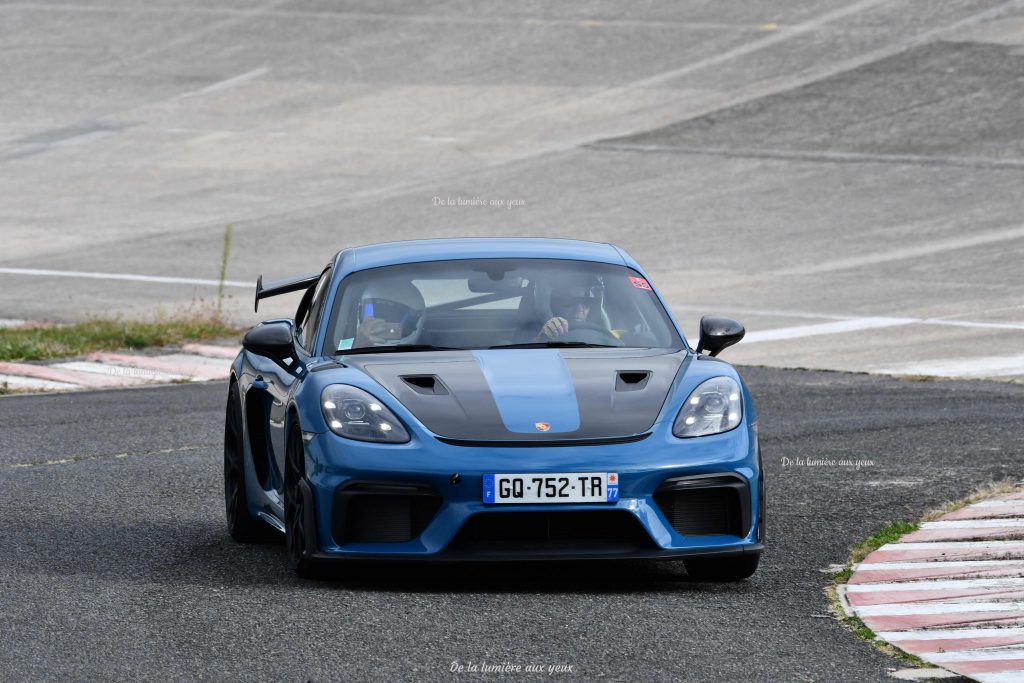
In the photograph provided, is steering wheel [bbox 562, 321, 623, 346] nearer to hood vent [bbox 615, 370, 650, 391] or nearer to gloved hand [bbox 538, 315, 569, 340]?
gloved hand [bbox 538, 315, 569, 340]

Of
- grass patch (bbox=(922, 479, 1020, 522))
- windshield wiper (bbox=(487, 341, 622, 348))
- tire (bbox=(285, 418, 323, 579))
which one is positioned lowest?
grass patch (bbox=(922, 479, 1020, 522))

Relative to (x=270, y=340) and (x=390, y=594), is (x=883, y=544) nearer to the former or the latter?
(x=390, y=594)

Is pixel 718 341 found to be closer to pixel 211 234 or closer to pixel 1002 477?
pixel 1002 477

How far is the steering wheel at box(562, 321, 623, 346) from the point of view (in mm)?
8094

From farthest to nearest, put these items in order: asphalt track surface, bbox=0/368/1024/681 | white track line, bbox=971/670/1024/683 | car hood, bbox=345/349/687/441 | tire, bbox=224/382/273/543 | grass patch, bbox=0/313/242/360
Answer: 1. grass patch, bbox=0/313/242/360
2. tire, bbox=224/382/273/543
3. car hood, bbox=345/349/687/441
4. asphalt track surface, bbox=0/368/1024/681
5. white track line, bbox=971/670/1024/683

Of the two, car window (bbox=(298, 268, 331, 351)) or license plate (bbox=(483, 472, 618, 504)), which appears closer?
license plate (bbox=(483, 472, 618, 504))

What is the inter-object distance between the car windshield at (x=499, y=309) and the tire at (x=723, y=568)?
1094 mm

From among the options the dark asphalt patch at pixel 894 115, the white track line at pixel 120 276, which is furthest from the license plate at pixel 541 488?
the dark asphalt patch at pixel 894 115

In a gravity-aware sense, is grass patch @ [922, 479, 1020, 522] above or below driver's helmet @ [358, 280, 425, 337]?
below

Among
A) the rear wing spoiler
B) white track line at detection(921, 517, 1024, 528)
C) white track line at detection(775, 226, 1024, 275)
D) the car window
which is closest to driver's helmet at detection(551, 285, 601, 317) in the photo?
the car window

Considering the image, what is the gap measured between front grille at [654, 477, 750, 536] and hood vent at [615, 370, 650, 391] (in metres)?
0.49

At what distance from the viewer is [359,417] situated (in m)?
7.20

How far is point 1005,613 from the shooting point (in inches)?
264

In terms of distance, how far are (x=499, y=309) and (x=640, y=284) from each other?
70cm
